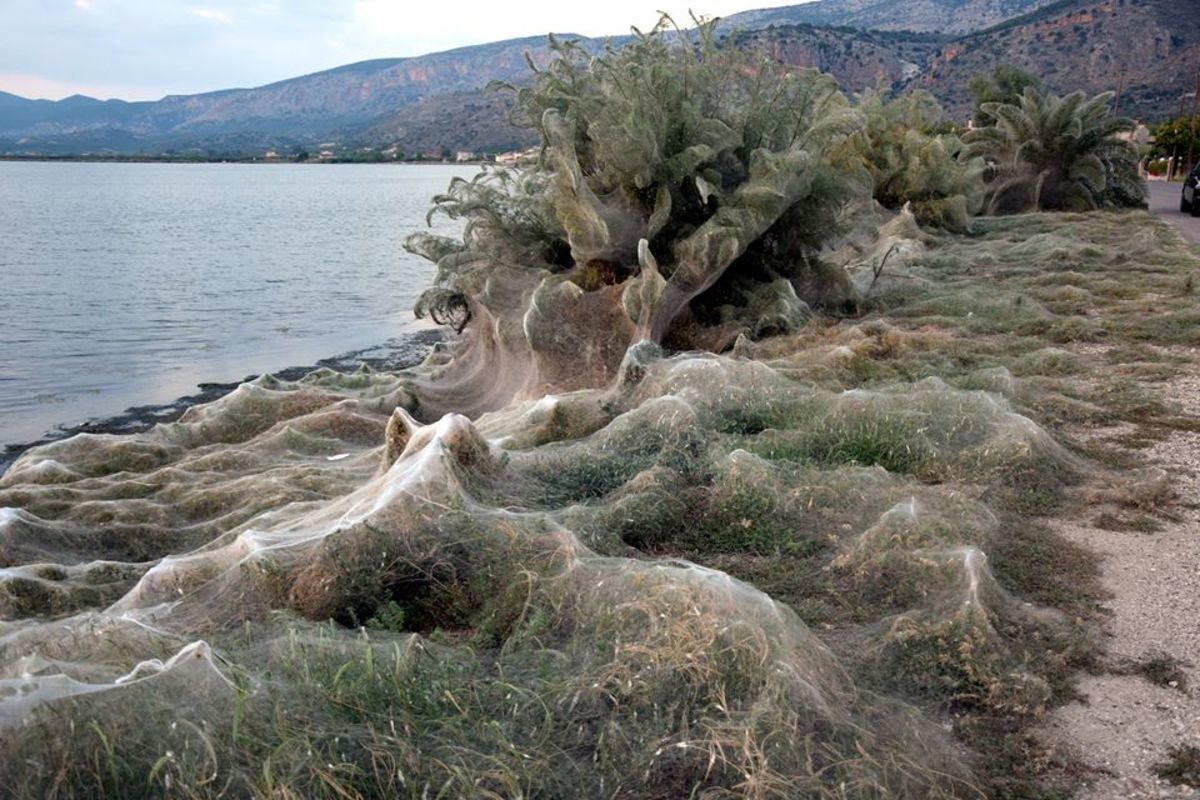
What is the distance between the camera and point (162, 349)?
17.3 metres

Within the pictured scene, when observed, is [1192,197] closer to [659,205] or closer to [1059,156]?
[1059,156]

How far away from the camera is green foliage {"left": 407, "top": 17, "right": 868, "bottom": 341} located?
927cm

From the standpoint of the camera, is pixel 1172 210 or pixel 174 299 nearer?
pixel 174 299

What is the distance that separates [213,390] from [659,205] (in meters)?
7.45

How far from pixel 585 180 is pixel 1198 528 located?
6144 mm

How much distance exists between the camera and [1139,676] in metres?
3.40

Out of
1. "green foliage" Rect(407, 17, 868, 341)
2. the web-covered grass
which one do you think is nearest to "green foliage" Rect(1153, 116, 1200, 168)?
"green foliage" Rect(407, 17, 868, 341)

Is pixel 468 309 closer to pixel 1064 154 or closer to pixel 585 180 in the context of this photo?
pixel 585 180

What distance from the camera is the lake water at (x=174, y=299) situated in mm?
14961

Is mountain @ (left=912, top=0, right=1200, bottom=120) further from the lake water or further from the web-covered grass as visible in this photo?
the web-covered grass

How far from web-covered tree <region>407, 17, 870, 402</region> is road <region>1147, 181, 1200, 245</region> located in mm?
8715

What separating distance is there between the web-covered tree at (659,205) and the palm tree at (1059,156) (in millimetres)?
12898

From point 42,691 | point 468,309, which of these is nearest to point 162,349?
point 468,309

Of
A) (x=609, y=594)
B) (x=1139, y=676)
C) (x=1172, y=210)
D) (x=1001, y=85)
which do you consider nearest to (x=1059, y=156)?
(x=1172, y=210)
